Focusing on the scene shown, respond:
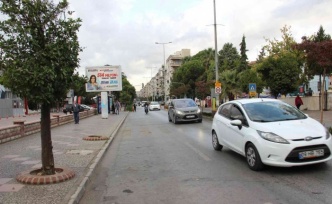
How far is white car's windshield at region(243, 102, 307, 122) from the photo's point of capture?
8349 mm

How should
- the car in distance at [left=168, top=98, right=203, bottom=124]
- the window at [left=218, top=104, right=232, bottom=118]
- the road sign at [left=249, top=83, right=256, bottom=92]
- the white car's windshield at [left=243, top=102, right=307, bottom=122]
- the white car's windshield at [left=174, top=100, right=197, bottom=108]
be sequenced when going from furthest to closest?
the road sign at [left=249, top=83, right=256, bottom=92] → the white car's windshield at [left=174, top=100, right=197, bottom=108] → the car in distance at [left=168, top=98, right=203, bottom=124] → the window at [left=218, top=104, right=232, bottom=118] → the white car's windshield at [left=243, top=102, right=307, bottom=122]

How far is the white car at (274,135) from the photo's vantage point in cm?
709

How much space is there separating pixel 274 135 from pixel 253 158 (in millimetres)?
789

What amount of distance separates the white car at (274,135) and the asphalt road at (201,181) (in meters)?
0.34

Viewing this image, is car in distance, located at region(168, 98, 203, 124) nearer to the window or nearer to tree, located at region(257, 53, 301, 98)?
the window

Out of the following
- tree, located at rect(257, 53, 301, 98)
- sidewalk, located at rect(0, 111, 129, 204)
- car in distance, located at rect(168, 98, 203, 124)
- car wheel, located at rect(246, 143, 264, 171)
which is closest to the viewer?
sidewalk, located at rect(0, 111, 129, 204)

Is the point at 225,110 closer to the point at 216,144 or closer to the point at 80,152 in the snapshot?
the point at 216,144

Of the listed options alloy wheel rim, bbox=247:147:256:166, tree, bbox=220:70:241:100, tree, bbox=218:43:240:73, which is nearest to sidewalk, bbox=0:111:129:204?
alloy wheel rim, bbox=247:147:256:166

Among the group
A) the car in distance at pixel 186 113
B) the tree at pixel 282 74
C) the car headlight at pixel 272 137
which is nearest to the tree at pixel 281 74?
the tree at pixel 282 74

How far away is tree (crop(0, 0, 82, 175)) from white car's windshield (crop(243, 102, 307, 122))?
4.41m

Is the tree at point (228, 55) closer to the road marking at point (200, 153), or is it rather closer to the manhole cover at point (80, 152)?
the road marking at point (200, 153)

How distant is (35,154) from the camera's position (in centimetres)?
1040

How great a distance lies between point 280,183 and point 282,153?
0.69 meters

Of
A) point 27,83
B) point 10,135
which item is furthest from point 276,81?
point 27,83
